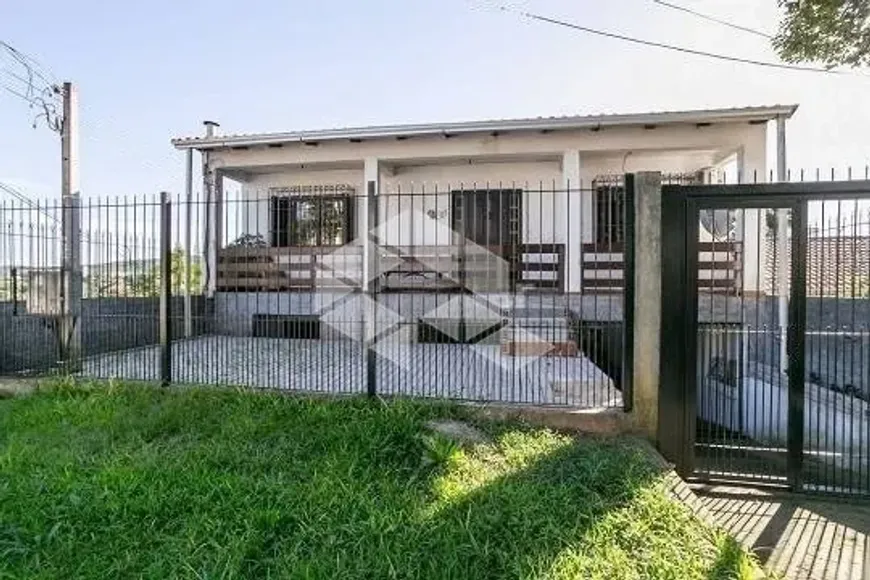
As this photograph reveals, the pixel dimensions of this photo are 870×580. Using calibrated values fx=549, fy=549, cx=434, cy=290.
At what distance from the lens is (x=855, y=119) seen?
9398 mm

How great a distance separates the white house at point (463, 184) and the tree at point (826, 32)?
4.47 ft

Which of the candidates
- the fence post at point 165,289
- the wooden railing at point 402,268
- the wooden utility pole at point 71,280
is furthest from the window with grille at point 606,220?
the wooden utility pole at point 71,280

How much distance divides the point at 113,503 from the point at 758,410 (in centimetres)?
495

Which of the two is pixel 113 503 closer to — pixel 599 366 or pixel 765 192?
pixel 599 366

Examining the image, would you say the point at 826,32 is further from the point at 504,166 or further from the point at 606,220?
the point at 504,166

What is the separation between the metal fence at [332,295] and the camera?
6.09 metres

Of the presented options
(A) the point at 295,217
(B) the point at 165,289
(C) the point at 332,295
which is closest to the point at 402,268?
(C) the point at 332,295

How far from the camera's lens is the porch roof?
846 cm

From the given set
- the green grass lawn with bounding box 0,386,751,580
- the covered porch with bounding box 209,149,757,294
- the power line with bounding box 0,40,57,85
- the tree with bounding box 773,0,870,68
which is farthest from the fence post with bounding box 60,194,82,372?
the tree with bounding box 773,0,870,68

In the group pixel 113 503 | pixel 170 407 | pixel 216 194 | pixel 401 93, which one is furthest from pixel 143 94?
pixel 113 503

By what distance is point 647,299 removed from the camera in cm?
462

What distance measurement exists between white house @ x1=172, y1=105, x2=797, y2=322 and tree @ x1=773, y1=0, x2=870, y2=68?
1363 mm

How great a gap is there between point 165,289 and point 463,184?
6.55m

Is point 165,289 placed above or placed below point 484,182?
below
